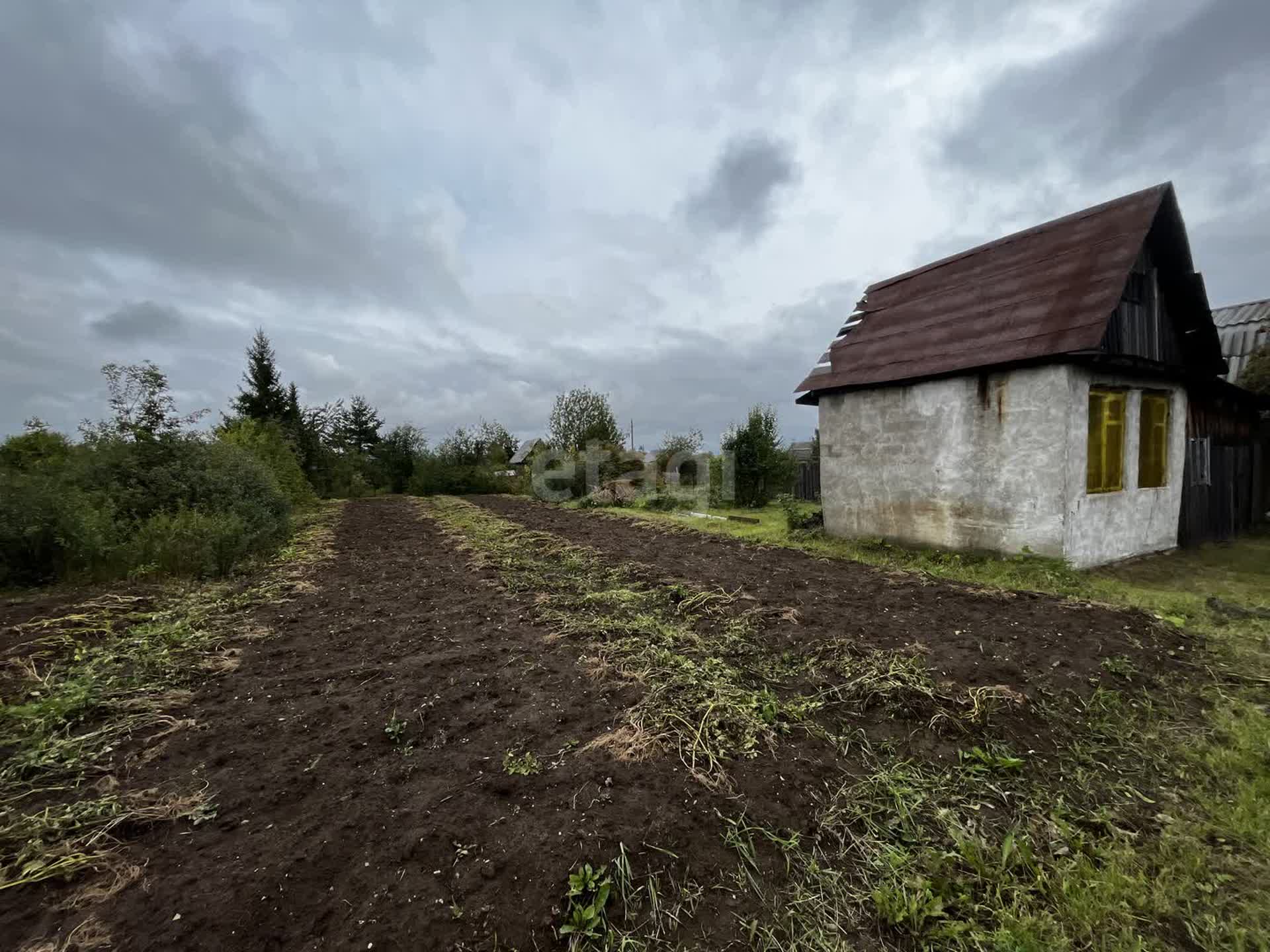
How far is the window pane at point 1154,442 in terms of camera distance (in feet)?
25.4

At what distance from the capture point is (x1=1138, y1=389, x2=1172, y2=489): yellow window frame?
25.3ft

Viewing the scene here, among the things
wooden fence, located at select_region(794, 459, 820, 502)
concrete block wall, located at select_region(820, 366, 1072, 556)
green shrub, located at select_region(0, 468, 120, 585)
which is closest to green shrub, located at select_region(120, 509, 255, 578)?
green shrub, located at select_region(0, 468, 120, 585)

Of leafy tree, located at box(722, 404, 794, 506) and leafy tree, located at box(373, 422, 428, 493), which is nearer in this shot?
leafy tree, located at box(722, 404, 794, 506)

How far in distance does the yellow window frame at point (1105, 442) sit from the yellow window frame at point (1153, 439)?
2.11 ft

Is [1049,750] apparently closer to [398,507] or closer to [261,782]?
[261,782]

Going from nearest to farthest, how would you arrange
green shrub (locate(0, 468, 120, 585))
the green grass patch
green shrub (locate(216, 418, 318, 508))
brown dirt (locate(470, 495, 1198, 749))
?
the green grass patch < brown dirt (locate(470, 495, 1198, 749)) < green shrub (locate(0, 468, 120, 585)) < green shrub (locate(216, 418, 318, 508))

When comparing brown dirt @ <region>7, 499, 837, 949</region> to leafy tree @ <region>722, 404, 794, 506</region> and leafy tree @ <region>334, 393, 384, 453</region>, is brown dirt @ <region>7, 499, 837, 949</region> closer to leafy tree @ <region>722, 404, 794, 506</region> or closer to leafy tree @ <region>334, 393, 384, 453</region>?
leafy tree @ <region>722, 404, 794, 506</region>

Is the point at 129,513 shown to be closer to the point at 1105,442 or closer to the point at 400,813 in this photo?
the point at 400,813

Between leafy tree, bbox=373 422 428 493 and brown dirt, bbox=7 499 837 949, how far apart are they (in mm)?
27573

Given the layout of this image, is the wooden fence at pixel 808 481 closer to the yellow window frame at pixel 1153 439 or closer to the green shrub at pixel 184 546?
the yellow window frame at pixel 1153 439

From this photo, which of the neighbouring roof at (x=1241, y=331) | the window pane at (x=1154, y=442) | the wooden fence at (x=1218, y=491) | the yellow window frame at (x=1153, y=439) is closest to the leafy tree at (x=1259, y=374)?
the wooden fence at (x=1218, y=491)

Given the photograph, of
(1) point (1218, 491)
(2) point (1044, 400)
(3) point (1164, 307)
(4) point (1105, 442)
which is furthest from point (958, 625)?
(1) point (1218, 491)

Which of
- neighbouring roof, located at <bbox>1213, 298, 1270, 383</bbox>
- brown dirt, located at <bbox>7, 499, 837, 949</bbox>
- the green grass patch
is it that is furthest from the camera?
neighbouring roof, located at <bbox>1213, 298, 1270, 383</bbox>

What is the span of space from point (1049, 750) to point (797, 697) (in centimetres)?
132
